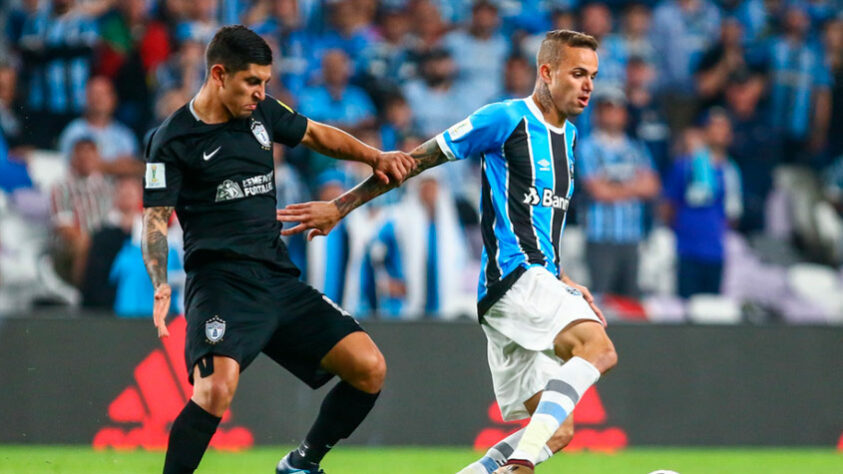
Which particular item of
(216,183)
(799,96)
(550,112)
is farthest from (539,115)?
(799,96)

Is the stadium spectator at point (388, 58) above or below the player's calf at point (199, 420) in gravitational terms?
above

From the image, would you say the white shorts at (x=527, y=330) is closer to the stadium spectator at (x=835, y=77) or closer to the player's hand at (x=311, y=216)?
the player's hand at (x=311, y=216)

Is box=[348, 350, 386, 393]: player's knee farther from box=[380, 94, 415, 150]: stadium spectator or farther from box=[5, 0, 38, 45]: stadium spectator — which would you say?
box=[5, 0, 38, 45]: stadium spectator

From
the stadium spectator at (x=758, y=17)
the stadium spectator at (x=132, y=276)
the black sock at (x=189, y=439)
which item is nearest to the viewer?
the black sock at (x=189, y=439)

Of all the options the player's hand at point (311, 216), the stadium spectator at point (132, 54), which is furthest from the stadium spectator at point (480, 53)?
the player's hand at point (311, 216)

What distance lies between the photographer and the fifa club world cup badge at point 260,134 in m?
5.59

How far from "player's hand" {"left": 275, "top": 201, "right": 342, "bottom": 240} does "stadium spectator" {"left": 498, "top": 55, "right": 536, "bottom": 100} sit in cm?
643

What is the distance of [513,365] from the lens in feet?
19.1

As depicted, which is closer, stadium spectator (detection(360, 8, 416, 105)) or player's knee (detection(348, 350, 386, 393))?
player's knee (detection(348, 350, 386, 393))

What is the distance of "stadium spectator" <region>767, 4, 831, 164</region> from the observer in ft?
43.6

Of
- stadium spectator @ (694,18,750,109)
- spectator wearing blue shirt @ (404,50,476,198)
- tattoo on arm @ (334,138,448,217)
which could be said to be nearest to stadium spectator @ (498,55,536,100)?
spectator wearing blue shirt @ (404,50,476,198)

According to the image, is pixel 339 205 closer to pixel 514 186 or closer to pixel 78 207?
pixel 514 186

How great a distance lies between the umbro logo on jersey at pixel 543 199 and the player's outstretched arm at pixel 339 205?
45cm

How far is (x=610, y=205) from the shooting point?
11422 millimetres
